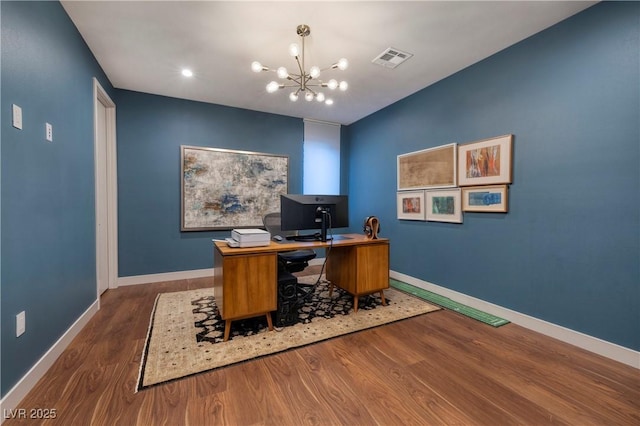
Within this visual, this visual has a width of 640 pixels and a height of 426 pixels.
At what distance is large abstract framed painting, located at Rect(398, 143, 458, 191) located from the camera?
10.2 ft

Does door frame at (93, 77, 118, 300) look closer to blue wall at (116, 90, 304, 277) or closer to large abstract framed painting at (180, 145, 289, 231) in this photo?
blue wall at (116, 90, 304, 277)

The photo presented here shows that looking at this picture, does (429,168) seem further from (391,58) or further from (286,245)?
(286,245)

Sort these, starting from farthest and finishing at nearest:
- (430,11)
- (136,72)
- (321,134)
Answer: (321,134)
(136,72)
(430,11)

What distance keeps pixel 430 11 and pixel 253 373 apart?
304cm

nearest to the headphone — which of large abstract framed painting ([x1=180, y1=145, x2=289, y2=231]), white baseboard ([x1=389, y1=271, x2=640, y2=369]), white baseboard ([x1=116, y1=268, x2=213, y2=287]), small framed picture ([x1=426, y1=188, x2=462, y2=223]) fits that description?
small framed picture ([x1=426, y1=188, x2=462, y2=223])

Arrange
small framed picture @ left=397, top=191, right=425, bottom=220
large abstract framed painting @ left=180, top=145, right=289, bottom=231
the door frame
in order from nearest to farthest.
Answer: the door frame < small framed picture @ left=397, top=191, right=425, bottom=220 < large abstract framed painting @ left=180, top=145, right=289, bottom=231

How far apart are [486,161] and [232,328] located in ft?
9.97

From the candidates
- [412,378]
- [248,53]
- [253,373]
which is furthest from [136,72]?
[412,378]

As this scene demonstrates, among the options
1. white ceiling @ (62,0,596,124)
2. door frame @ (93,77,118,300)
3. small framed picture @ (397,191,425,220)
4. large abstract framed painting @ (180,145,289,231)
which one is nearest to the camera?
white ceiling @ (62,0,596,124)

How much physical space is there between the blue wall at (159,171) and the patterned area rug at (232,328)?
82 centimetres

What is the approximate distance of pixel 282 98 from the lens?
3.82 meters

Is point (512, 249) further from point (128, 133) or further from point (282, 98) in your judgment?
point (128, 133)

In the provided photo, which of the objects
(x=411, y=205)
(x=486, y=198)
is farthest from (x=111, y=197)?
(x=486, y=198)

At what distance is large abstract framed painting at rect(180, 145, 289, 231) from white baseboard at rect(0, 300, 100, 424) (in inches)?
72.1
